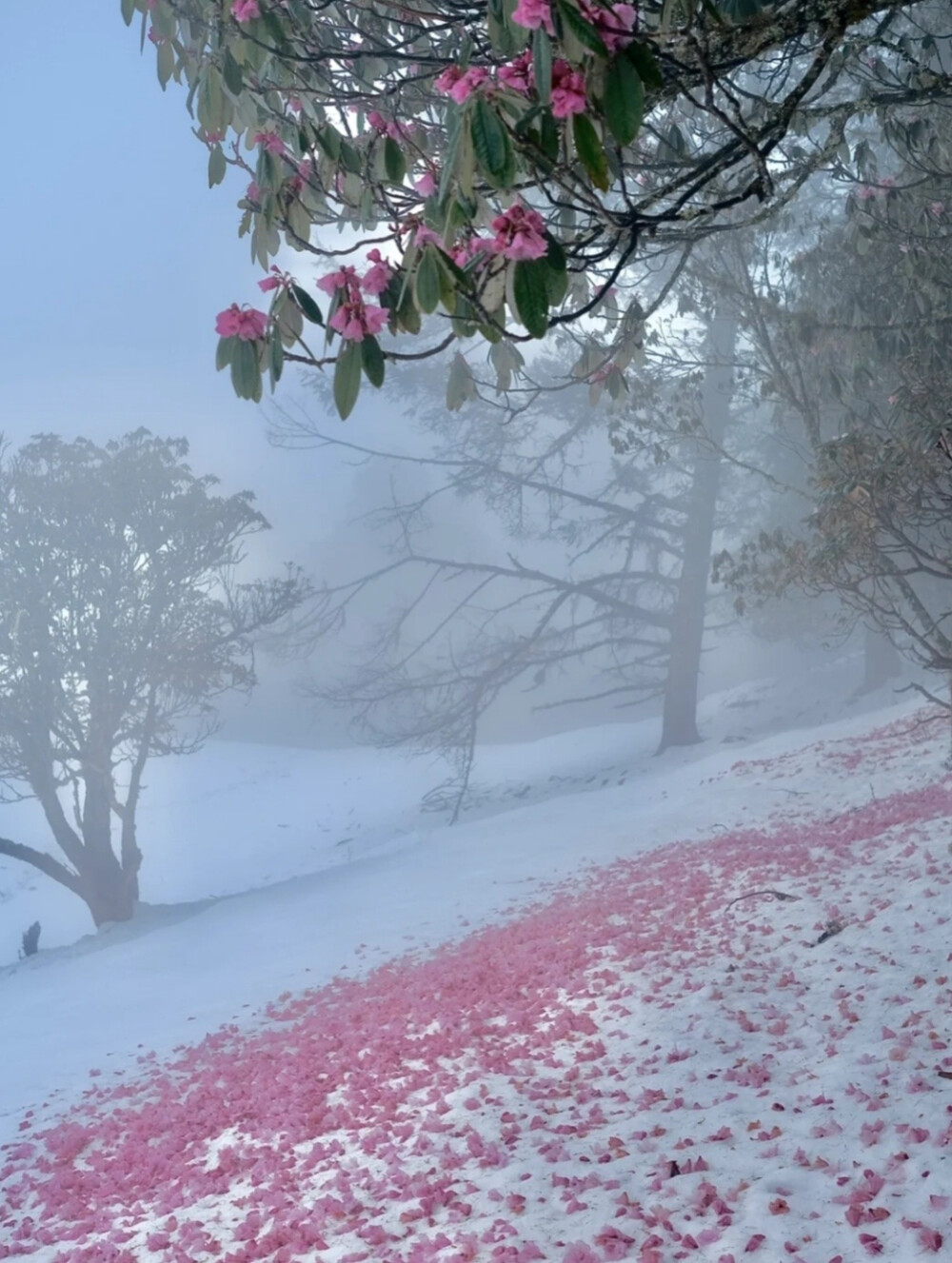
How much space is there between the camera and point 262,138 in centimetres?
291

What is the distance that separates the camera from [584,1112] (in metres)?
3.61

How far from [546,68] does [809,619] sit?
51.8 ft

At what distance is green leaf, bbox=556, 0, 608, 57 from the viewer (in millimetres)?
1544

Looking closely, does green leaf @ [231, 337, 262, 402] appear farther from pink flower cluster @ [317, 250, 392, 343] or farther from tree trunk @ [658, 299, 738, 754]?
tree trunk @ [658, 299, 738, 754]

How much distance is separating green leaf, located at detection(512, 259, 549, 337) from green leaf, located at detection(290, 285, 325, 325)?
508 millimetres

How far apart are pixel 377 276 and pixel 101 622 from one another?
36.9 feet

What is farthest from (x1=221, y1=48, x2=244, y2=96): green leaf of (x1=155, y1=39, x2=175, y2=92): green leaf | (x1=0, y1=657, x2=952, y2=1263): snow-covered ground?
(x1=0, y1=657, x2=952, y2=1263): snow-covered ground

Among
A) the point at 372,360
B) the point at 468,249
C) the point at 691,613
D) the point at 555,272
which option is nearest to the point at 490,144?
the point at 555,272

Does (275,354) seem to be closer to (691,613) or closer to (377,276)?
(377,276)

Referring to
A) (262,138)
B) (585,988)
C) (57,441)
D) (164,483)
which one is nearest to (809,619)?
(164,483)

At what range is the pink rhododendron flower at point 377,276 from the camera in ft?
6.91

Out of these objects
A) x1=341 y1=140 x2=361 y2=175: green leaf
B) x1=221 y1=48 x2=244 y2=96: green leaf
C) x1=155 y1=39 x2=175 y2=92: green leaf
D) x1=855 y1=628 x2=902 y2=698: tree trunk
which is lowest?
x1=855 y1=628 x2=902 y2=698: tree trunk

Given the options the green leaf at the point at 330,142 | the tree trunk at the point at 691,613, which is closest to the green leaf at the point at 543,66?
the green leaf at the point at 330,142

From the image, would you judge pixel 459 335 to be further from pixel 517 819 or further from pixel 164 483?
pixel 164 483
